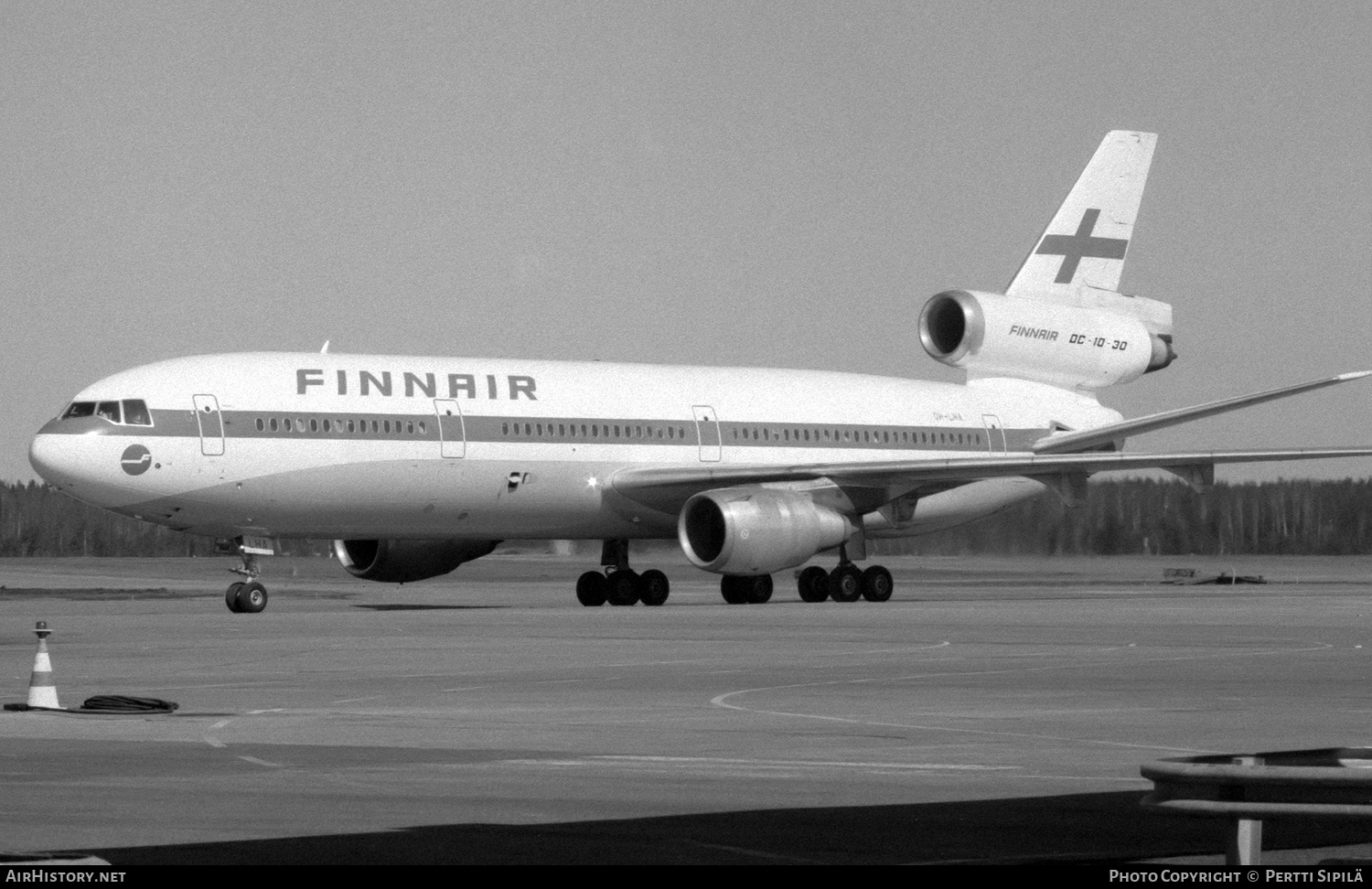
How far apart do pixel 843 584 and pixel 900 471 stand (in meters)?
2.49

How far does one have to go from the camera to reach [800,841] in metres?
9.17

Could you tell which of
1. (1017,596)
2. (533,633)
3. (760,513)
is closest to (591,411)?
(760,513)

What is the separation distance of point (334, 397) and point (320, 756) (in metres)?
22.9

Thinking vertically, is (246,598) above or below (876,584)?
below

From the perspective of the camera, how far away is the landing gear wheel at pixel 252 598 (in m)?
33.2

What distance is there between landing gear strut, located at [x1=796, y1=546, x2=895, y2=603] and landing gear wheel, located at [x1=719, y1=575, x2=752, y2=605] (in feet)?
3.22

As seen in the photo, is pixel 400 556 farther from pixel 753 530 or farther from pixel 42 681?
pixel 42 681

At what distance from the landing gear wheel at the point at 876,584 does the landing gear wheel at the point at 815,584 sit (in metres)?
0.67

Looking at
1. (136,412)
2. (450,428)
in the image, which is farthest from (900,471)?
(136,412)

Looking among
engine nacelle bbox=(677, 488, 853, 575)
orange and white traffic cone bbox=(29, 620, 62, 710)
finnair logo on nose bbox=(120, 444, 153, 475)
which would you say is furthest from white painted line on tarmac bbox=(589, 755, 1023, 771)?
engine nacelle bbox=(677, 488, 853, 575)

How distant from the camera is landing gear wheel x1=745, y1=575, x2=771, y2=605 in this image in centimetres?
3969

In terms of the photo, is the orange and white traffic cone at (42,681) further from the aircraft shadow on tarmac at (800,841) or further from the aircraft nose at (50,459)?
the aircraft nose at (50,459)

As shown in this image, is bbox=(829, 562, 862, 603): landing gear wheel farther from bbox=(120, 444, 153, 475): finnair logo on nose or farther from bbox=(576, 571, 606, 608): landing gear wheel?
bbox=(120, 444, 153, 475): finnair logo on nose

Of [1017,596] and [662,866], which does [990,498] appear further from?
[662,866]
